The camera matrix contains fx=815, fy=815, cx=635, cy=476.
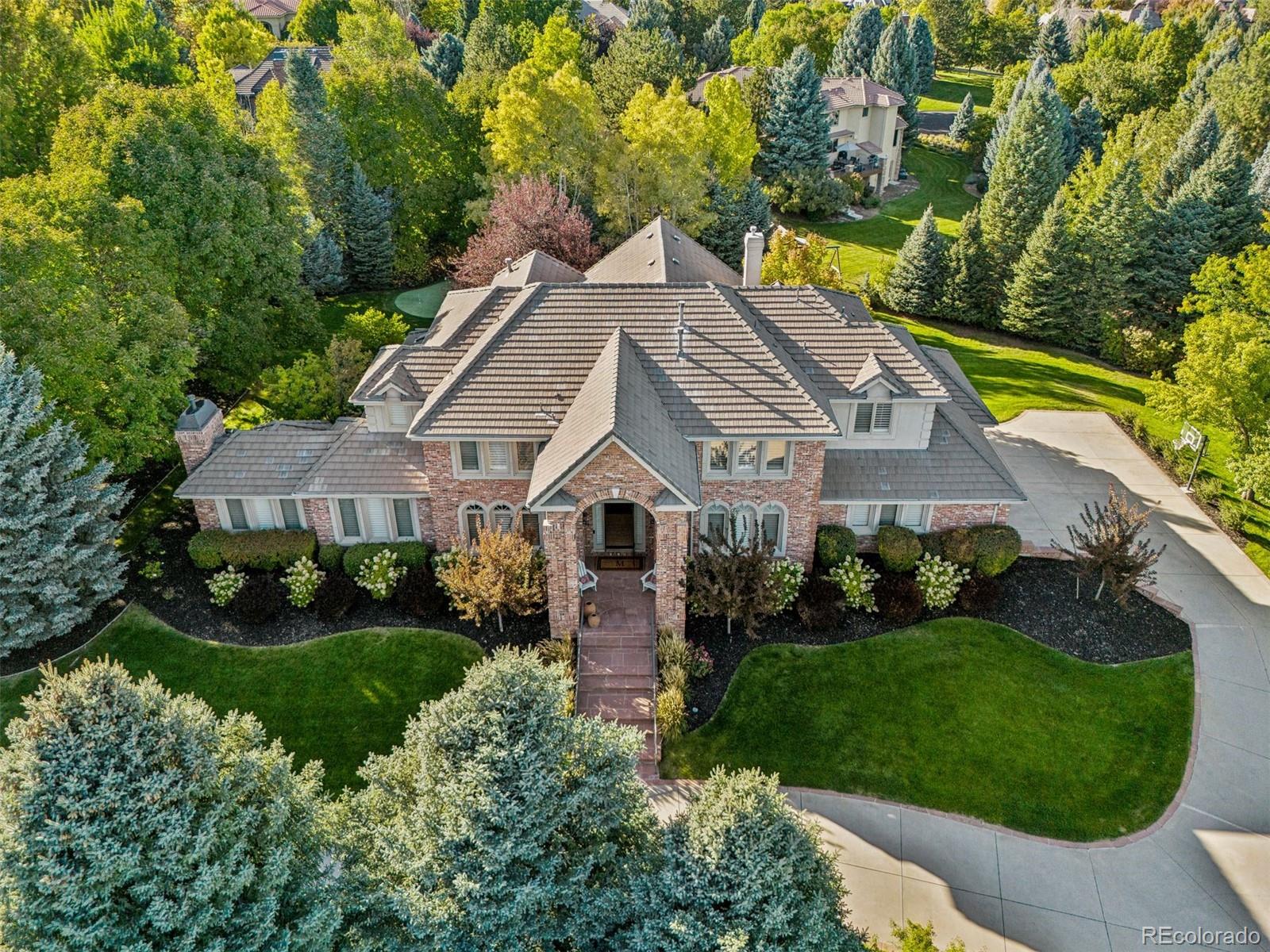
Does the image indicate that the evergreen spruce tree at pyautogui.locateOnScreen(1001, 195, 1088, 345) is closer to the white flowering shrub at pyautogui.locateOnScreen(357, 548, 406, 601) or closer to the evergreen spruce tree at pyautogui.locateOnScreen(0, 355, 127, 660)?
the white flowering shrub at pyautogui.locateOnScreen(357, 548, 406, 601)

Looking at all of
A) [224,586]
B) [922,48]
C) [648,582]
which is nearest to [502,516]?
[648,582]

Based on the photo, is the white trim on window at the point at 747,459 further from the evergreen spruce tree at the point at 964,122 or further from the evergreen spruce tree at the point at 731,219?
the evergreen spruce tree at the point at 964,122

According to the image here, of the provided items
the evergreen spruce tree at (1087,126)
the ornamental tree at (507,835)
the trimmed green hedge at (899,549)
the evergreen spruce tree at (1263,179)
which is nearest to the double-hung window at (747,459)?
the trimmed green hedge at (899,549)

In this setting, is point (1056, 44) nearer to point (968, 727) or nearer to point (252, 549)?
point (968, 727)

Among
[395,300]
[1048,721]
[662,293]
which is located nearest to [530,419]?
[662,293]

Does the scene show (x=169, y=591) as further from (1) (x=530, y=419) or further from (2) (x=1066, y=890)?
(2) (x=1066, y=890)
